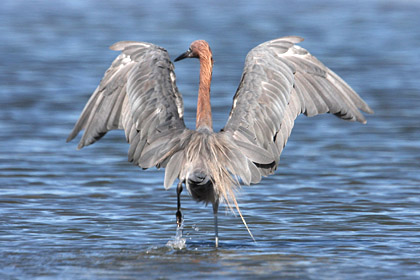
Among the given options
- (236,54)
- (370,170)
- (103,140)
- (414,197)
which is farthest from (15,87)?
(414,197)

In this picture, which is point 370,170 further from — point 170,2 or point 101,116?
point 170,2

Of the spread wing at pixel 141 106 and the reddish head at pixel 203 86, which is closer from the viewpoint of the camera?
the spread wing at pixel 141 106

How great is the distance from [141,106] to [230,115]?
83 cm

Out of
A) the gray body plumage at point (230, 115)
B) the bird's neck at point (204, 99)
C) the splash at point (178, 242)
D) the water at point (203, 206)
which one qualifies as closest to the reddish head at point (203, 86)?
the bird's neck at point (204, 99)

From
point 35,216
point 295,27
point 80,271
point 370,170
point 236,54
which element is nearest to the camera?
point 80,271

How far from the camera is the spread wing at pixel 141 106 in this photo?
7961 mm

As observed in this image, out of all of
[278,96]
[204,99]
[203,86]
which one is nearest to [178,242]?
[204,99]

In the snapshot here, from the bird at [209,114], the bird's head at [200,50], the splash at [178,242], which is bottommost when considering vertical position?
the splash at [178,242]

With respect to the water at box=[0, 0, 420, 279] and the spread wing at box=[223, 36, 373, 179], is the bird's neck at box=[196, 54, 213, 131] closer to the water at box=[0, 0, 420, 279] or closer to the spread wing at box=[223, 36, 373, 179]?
the spread wing at box=[223, 36, 373, 179]

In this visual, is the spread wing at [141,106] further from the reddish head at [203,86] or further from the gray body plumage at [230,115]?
the reddish head at [203,86]

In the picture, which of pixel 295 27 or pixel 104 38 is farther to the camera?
pixel 295 27

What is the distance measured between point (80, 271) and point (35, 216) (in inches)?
86.6

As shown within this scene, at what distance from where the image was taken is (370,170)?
38.2 feet

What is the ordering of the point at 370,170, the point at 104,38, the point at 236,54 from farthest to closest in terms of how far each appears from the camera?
1. the point at 104,38
2. the point at 236,54
3. the point at 370,170
